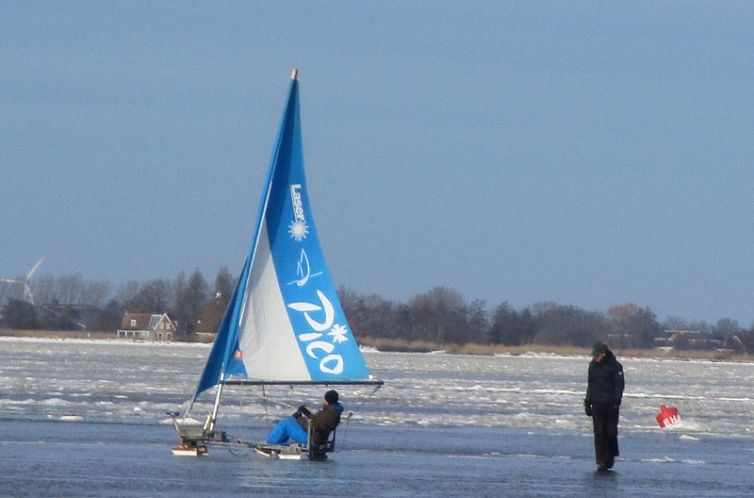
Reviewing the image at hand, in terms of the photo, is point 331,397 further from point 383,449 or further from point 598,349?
point 598,349

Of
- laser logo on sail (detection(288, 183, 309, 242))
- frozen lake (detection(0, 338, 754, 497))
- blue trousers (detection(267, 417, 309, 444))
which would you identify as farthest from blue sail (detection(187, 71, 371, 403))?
frozen lake (detection(0, 338, 754, 497))

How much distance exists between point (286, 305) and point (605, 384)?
3783 millimetres

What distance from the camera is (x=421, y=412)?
27141 mm

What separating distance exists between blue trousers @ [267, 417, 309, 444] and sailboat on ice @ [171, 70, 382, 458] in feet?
1.91

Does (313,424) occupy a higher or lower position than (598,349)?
lower

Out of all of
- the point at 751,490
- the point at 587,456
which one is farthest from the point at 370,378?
the point at 751,490

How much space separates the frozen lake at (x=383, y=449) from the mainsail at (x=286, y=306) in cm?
78

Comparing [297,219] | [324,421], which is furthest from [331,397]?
[297,219]

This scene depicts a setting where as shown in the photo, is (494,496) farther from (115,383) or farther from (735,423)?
(115,383)

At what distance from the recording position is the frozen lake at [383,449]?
561 inches

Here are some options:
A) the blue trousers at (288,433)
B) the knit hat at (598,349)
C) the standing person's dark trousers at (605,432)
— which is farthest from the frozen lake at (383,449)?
the knit hat at (598,349)

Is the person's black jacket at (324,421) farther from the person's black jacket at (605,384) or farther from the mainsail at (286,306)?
the person's black jacket at (605,384)

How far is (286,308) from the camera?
61.0 feet

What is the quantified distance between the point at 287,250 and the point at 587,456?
3994 mm
